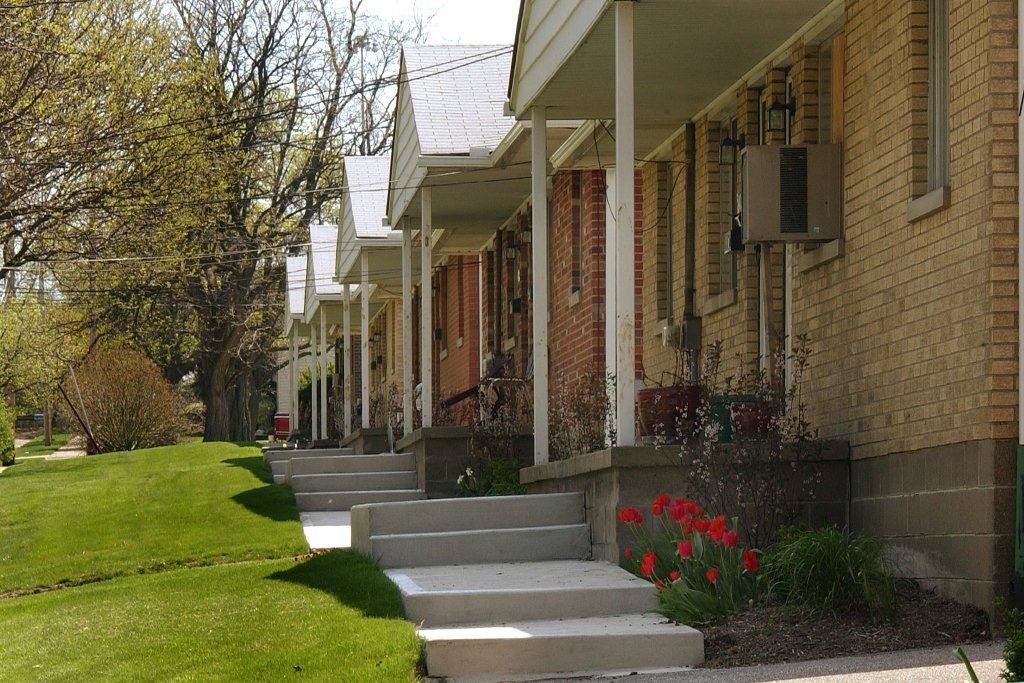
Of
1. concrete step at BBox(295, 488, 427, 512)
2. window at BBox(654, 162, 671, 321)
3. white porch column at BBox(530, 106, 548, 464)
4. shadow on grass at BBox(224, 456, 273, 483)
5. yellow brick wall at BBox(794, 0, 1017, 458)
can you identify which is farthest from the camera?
shadow on grass at BBox(224, 456, 273, 483)

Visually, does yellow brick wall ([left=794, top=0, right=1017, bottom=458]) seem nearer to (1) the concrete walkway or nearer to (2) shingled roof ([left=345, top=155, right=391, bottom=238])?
(1) the concrete walkway

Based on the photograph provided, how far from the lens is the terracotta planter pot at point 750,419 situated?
9328 millimetres

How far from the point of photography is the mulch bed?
7.50 meters

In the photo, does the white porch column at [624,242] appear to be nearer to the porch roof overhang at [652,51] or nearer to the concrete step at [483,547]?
the porch roof overhang at [652,51]

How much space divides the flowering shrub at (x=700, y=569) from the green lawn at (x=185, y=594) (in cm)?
150

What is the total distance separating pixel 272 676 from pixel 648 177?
7734mm

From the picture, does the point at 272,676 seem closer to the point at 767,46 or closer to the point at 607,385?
the point at 607,385

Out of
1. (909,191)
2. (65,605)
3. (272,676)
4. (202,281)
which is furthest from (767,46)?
(202,281)

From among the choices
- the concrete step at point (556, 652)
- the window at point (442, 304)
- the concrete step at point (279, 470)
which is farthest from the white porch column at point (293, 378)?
the concrete step at point (556, 652)

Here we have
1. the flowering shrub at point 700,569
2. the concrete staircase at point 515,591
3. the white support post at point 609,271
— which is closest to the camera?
the concrete staircase at point 515,591

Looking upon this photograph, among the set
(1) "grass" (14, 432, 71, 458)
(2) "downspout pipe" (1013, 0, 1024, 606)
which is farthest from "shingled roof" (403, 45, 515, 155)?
(1) "grass" (14, 432, 71, 458)

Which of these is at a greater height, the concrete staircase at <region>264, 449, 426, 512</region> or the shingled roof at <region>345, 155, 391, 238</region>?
the shingled roof at <region>345, 155, 391, 238</region>

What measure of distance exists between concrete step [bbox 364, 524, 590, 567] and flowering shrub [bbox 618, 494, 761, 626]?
1.79m

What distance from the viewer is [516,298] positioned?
18.7 meters
